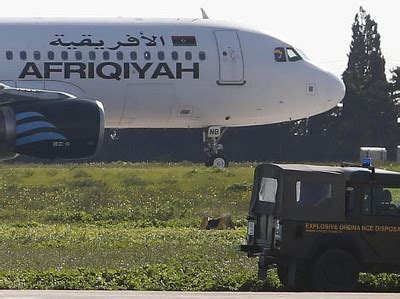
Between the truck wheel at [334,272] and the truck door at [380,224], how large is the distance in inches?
19.6

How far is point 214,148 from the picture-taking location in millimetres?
42625

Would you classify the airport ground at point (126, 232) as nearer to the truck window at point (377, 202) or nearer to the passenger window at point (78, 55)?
the truck window at point (377, 202)

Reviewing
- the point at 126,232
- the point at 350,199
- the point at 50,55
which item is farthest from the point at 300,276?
the point at 50,55

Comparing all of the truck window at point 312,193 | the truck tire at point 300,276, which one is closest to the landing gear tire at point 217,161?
the truck window at point 312,193

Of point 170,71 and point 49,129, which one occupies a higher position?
point 49,129

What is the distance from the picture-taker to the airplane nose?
136ft

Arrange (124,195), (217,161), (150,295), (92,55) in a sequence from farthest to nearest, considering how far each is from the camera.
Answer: (217,161)
(92,55)
(124,195)
(150,295)

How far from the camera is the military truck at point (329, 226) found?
18.6 meters

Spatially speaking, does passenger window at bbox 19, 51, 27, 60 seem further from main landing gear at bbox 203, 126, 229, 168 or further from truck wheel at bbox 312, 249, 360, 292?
truck wheel at bbox 312, 249, 360, 292

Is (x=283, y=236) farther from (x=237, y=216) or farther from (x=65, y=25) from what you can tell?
(x=65, y=25)

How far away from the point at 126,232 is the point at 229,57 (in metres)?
13.2

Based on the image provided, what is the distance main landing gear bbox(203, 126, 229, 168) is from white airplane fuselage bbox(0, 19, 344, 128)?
33 centimetres

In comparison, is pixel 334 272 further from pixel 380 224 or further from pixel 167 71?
pixel 167 71

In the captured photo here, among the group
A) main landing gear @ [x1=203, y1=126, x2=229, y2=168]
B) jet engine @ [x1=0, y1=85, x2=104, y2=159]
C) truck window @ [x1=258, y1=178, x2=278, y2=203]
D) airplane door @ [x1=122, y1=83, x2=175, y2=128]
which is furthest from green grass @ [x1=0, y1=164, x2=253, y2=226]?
jet engine @ [x1=0, y1=85, x2=104, y2=159]
